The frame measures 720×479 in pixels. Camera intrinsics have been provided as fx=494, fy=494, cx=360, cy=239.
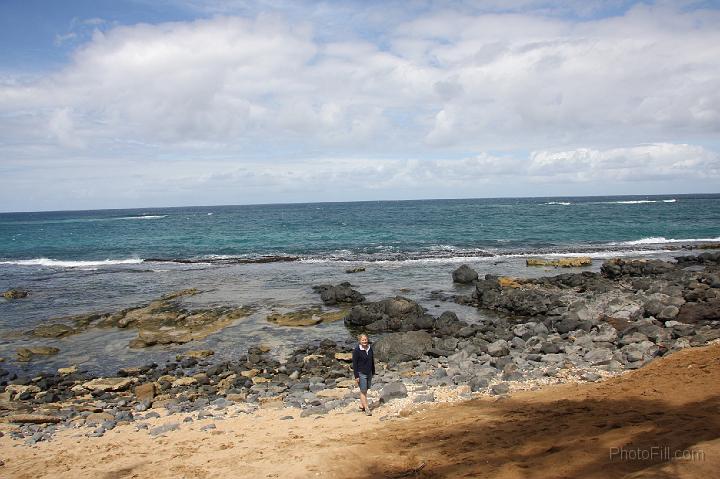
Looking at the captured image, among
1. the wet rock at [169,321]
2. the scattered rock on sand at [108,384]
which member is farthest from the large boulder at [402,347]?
the wet rock at [169,321]

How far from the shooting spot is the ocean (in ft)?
65.9

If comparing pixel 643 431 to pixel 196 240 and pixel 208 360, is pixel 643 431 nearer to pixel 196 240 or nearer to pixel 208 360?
pixel 208 360

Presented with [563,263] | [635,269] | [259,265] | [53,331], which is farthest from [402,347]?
[259,265]

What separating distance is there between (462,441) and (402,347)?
289 inches

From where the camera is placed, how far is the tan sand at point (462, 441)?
23.9 ft

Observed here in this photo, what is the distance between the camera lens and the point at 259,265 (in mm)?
39156

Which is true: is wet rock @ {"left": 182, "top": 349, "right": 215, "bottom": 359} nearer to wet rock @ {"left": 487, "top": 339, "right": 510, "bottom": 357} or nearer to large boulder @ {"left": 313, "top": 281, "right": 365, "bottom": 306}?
large boulder @ {"left": 313, "top": 281, "right": 365, "bottom": 306}

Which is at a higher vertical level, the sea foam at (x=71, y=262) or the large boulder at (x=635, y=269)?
the large boulder at (x=635, y=269)

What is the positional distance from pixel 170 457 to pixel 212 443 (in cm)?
84

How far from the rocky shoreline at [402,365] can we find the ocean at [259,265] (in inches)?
63.1

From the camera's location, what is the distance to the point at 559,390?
→ 1136 centimetres

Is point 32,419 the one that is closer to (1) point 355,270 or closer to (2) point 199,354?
(2) point 199,354

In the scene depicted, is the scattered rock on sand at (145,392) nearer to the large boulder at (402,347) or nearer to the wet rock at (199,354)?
the wet rock at (199,354)

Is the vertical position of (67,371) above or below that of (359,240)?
below
